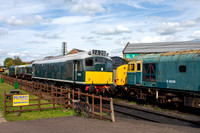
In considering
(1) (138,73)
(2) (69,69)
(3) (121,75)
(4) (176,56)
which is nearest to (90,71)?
(2) (69,69)

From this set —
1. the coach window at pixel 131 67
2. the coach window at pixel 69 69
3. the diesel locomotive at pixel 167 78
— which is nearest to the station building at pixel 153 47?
the coach window at pixel 131 67

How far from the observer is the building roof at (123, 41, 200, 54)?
50.4m

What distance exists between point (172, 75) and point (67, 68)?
29.8 feet

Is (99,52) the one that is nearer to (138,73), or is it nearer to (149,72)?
(138,73)

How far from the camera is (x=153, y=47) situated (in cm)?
5481

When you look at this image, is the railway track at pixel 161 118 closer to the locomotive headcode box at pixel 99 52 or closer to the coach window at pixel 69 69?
the locomotive headcode box at pixel 99 52

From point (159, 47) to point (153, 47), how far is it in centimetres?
156

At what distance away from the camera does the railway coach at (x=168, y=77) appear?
13.7 metres

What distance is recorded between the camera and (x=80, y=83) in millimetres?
16766

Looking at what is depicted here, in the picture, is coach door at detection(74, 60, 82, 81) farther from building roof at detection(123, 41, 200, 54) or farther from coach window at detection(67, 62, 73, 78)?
building roof at detection(123, 41, 200, 54)

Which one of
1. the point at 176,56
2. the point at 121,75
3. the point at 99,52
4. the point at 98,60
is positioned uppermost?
the point at 99,52

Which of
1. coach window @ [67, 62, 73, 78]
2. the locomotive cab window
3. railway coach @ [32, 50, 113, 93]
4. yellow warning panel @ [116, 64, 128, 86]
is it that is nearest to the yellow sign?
railway coach @ [32, 50, 113, 93]

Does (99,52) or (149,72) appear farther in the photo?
(99,52)

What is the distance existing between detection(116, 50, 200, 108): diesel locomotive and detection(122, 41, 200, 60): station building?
113ft
